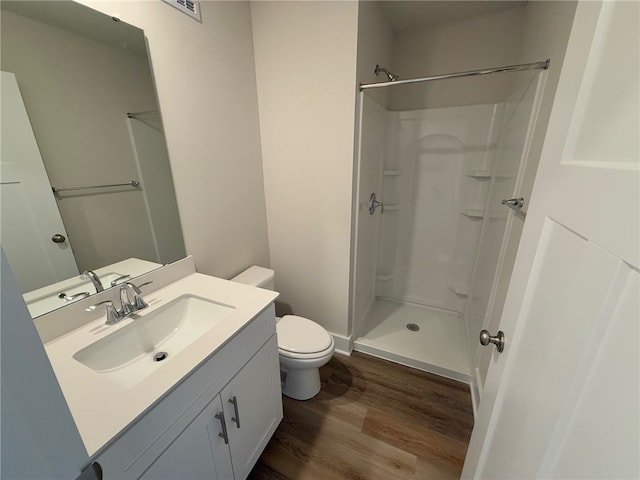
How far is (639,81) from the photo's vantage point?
0.36 meters

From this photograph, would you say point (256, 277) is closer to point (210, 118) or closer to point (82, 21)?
point (210, 118)

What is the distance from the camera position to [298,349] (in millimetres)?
1464

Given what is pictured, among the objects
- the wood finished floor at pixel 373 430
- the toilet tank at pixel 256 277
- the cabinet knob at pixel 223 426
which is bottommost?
the wood finished floor at pixel 373 430

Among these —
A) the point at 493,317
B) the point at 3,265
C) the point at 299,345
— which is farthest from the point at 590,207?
the point at 299,345

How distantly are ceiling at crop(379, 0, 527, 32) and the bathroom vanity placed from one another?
77.2 inches

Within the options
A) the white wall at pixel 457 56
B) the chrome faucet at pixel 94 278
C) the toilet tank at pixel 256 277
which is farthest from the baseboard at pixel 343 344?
the white wall at pixel 457 56

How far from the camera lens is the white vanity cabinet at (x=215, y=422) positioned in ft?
2.22

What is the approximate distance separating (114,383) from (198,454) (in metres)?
0.38

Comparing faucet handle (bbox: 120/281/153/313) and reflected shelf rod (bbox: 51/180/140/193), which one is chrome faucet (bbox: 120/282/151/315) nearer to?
faucet handle (bbox: 120/281/153/313)

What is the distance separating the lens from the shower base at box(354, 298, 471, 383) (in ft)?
6.08

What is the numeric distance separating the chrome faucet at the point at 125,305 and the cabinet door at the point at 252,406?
0.52 m

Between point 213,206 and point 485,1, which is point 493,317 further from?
point 485,1

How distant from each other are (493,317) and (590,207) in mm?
1232

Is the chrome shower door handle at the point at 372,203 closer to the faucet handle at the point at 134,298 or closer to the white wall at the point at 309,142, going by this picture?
the white wall at the point at 309,142
